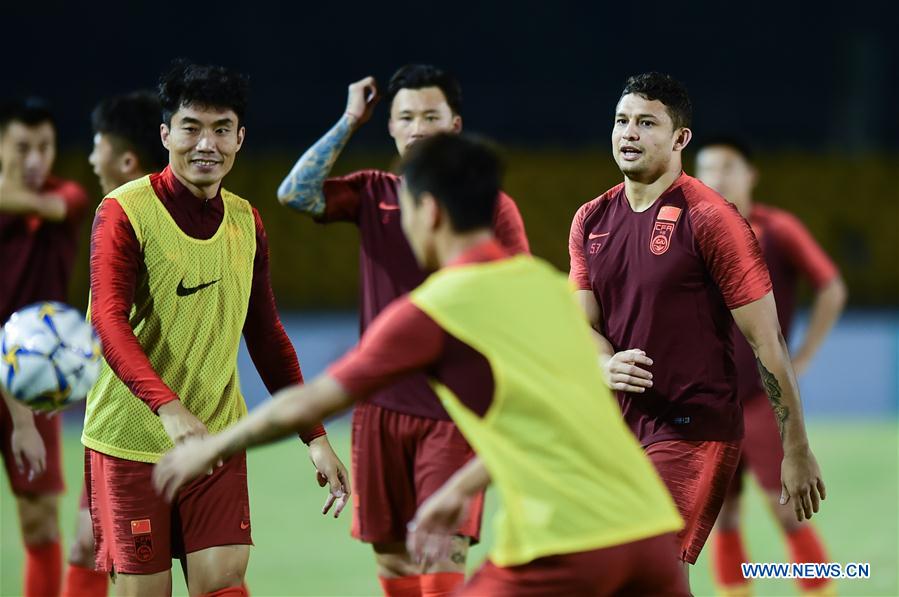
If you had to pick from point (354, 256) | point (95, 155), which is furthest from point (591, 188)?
point (95, 155)

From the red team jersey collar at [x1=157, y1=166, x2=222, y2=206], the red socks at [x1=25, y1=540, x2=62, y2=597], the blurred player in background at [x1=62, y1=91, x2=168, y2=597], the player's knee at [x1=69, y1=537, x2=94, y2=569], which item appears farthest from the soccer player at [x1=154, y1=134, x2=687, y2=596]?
the red socks at [x1=25, y1=540, x2=62, y2=597]

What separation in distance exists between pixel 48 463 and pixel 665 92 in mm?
3509

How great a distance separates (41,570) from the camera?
6.29 meters

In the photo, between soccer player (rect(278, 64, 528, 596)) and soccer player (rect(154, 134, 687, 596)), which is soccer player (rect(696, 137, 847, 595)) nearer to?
soccer player (rect(278, 64, 528, 596))

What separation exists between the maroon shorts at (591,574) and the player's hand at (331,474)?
1342mm

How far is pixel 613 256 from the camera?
4.95m

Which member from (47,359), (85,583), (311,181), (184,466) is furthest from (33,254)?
(184,466)

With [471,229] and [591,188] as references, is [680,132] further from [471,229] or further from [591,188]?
[591,188]

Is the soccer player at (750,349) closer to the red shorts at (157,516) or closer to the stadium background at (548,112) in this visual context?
the stadium background at (548,112)

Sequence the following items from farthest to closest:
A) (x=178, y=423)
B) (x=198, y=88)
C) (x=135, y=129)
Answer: (x=135, y=129) < (x=198, y=88) < (x=178, y=423)

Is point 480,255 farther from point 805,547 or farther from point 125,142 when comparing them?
point 805,547

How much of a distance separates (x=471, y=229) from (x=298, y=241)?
17.5 m

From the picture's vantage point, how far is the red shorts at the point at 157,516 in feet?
15.1

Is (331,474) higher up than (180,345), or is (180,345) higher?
(180,345)
